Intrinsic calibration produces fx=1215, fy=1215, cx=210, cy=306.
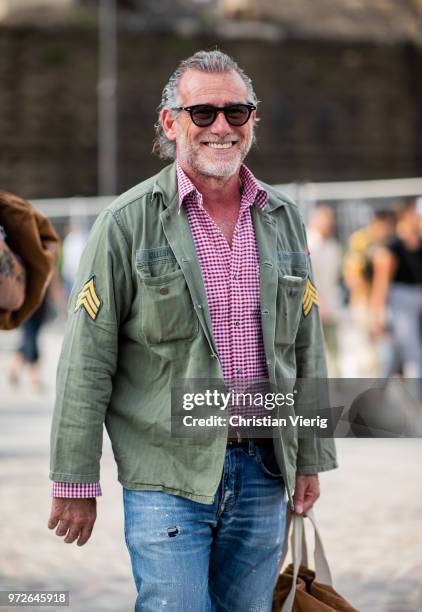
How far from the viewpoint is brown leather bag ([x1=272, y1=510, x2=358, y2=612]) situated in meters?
3.23

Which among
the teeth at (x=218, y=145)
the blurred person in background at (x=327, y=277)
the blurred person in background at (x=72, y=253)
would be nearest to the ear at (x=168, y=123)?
the teeth at (x=218, y=145)

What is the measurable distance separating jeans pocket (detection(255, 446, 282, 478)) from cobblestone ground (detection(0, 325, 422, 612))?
6.26 ft

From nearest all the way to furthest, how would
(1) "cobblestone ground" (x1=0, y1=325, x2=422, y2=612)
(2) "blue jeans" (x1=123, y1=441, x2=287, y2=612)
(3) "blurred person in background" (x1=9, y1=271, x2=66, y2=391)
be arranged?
(2) "blue jeans" (x1=123, y1=441, x2=287, y2=612) → (1) "cobblestone ground" (x1=0, y1=325, x2=422, y2=612) → (3) "blurred person in background" (x1=9, y1=271, x2=66, y2=391)

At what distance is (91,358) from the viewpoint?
310 cm

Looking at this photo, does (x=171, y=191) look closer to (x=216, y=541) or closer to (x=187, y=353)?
(x=187, y=353)

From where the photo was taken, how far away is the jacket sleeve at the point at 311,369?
336 cm

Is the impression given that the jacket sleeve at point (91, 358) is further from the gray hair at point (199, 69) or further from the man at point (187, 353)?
the gray hair at point (199, 69)

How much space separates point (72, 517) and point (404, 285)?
8.04 m

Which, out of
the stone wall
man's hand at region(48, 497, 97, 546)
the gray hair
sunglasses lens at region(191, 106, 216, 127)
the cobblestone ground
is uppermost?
the stone wall

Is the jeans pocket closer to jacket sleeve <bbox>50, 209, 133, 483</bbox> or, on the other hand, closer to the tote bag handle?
the tote bag handle

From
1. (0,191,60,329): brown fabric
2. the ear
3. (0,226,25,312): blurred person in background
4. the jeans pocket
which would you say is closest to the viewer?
the jeans pocket

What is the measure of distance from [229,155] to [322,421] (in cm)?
78

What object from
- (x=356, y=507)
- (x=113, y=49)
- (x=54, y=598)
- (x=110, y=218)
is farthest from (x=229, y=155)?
(x=113, y=49)

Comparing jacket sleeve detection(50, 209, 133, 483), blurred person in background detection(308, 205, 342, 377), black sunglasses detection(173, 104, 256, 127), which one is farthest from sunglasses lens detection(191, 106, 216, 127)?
blurred person in background detection(308, 205, 342, 377)
